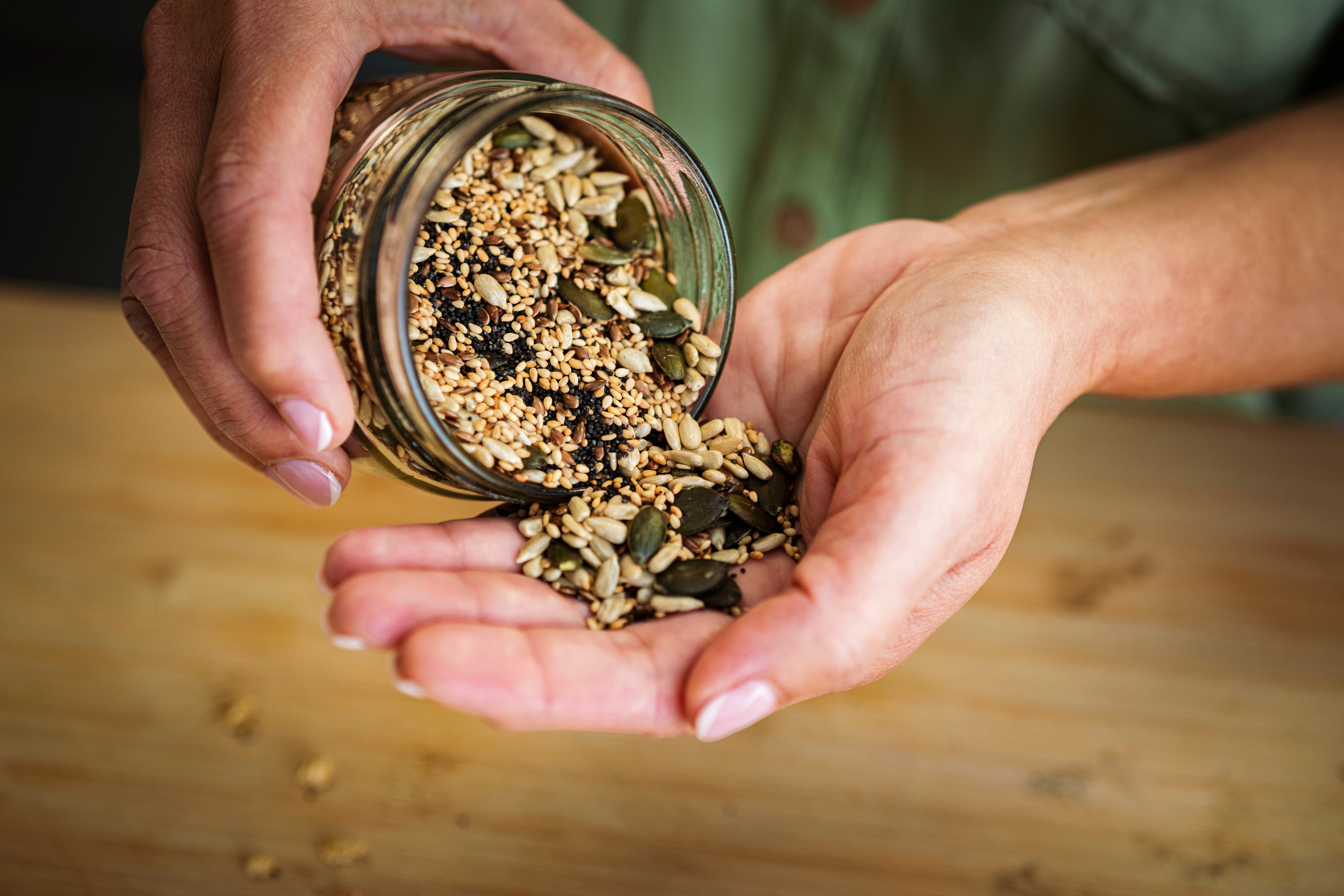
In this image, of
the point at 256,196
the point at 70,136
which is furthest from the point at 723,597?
the point at 70,136

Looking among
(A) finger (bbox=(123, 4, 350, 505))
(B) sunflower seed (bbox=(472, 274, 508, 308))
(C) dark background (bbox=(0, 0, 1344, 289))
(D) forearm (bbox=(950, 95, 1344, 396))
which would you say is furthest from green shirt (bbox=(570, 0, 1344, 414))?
(C) dark background (bbox=(0, 0, 1344, 289))

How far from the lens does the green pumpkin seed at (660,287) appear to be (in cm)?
95

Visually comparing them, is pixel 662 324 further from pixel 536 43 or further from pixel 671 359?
pixel 536 43

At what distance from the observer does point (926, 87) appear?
1.35m

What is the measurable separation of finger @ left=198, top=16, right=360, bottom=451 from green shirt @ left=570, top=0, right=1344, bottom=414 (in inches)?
31.9

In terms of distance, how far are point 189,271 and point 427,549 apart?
0.31 meters

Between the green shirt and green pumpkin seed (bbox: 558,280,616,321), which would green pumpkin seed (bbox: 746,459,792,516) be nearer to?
green pumpkin seed (bbox: 558,280,616,321)

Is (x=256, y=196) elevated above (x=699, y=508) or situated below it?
above

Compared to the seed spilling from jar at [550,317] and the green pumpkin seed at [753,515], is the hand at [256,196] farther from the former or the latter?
the green pumpkin seed at [753,515]

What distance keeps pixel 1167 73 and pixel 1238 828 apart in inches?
38.4

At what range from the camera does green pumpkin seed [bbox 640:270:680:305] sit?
95 cm

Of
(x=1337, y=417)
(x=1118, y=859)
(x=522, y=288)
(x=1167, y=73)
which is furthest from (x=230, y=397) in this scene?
(x=1337, y=417)

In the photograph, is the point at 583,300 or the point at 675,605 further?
the point at 583,300

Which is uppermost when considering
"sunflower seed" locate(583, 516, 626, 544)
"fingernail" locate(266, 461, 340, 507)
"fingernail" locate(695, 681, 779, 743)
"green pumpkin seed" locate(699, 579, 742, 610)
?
"fingernail" locate(695, 681, 779, 743)
